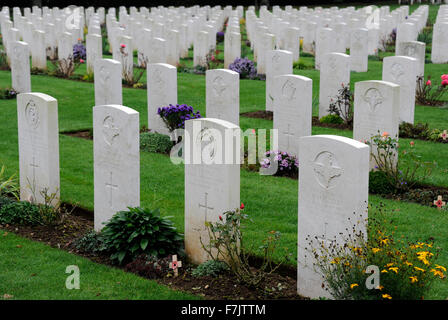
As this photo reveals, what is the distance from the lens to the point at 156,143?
36.3 ft

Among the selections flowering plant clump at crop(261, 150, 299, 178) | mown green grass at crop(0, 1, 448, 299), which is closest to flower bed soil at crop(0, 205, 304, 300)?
mown green grass at crop(0, 1, 448, 299)

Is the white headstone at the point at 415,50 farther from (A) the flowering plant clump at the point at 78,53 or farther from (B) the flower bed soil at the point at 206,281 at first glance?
(B) the flower bed soil at the point at 206,281

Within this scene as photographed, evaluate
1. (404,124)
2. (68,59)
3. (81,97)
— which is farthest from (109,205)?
(68,59)

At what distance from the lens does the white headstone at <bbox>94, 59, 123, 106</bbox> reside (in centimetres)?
1215

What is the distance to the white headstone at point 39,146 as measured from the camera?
24.9 ft

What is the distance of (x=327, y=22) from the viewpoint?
78.1 ft

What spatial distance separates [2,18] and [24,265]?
18.5 metres

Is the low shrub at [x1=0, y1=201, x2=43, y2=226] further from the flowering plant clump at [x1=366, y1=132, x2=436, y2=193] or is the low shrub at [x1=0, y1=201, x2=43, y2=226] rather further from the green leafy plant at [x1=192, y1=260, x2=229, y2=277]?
the flowering plant clump at [x1=366, y1=132, x2=436, y2=193]

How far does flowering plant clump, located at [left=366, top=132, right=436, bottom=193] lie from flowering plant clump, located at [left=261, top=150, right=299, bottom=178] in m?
1.11

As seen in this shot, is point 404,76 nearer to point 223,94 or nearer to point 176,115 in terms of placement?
point 223,94

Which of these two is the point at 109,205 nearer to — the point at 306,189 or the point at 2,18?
the point at 306,189

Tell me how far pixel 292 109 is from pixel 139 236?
12.9 ft

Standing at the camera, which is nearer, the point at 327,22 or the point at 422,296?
the point at 422,296

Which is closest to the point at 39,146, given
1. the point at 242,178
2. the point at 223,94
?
the point at 242,178
